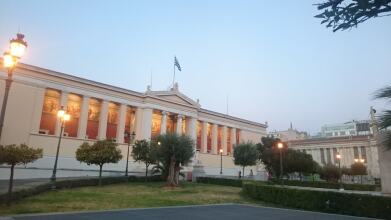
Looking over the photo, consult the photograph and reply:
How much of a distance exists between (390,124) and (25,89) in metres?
40.6

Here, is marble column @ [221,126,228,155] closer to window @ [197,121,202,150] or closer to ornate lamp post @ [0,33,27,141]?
window @ [197,121,202,150]

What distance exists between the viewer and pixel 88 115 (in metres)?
44.5

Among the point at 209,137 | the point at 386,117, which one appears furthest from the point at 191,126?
the point at 386,117

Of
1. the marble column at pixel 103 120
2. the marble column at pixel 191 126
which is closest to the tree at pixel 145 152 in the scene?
the marble column at pixel 103 120

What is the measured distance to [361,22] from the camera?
697cm

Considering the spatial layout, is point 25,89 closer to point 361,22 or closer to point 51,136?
point 51,136

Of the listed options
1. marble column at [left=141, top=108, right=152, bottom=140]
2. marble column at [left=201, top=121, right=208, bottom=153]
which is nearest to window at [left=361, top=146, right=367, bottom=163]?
marble column at [left=201, top=121, right=208, bottom=153]

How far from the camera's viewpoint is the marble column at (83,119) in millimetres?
42406

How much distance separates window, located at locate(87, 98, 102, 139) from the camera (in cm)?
4478

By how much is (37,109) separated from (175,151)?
20.5 metres

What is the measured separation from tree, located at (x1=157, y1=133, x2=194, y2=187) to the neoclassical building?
47.9 ft

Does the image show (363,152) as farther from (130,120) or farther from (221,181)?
(130,120)

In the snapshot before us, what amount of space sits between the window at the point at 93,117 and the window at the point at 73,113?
5.97 ft

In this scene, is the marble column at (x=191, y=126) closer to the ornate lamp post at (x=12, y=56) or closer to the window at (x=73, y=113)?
the window at (x=73, y=113)
